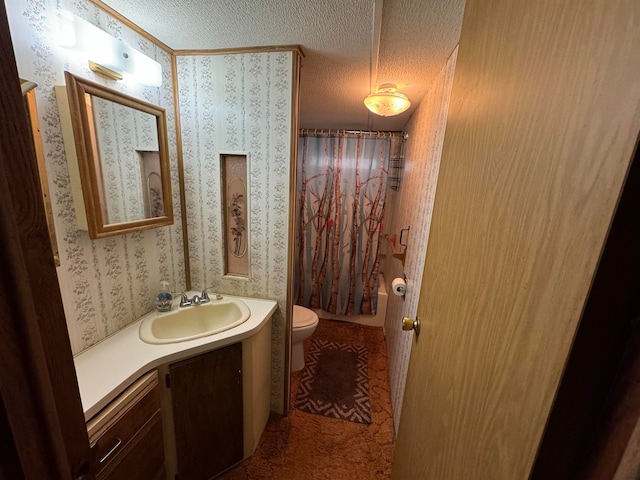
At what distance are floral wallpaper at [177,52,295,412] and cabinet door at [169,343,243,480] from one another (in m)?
0.40

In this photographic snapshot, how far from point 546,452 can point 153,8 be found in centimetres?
169

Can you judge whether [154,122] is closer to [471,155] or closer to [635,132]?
[471,155]

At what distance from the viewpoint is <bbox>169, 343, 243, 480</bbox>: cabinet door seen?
1.14 meters

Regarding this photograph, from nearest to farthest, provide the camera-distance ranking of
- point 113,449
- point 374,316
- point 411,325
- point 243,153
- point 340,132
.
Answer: point 113,449
point 411,325
point 243,153
point 340,132
point 374,316

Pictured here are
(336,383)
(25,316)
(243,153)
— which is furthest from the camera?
(336,383)

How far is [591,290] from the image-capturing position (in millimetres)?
295

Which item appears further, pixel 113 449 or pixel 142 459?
pixel 142 459

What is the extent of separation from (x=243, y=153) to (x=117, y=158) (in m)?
0.56

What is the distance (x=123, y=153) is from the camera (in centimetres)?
116

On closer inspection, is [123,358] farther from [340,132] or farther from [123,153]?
[340,132]

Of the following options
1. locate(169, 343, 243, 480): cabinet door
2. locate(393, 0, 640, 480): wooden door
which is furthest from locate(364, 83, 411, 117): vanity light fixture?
locate(169, 343, 243, 480): cabinet door

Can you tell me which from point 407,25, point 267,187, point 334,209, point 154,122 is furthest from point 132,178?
point 334,209

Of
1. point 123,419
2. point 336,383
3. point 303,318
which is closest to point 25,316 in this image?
point 123,419

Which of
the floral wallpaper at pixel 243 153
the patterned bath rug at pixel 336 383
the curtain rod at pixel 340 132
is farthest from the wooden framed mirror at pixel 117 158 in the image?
the curtain rod at pixel 340 132
